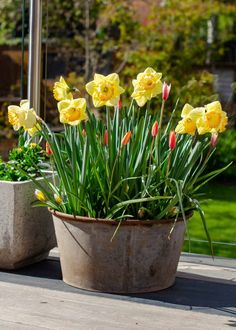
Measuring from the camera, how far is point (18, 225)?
3.92 metres

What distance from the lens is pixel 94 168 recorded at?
3598 millimetres

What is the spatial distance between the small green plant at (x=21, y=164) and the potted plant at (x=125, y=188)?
1.15ft

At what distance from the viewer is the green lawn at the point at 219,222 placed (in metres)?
6.14

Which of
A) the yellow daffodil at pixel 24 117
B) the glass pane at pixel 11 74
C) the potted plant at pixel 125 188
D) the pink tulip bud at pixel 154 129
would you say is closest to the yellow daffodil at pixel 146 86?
the potted plant at pixel 125 188

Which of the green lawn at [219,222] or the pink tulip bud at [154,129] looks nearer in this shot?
the pink tulip bud at [154,129]

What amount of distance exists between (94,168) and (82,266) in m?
0.47

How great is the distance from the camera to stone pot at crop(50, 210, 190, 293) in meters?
3.57

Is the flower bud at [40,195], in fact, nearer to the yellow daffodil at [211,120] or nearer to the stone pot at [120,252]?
the stone pot at [120,252]

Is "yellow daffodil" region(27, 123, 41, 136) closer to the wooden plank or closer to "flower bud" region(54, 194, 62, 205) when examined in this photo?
"flower bud" region(54, 194, 62, 205)

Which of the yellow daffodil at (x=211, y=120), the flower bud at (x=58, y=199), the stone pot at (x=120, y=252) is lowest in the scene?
the stone pot at (x=120, y=252)

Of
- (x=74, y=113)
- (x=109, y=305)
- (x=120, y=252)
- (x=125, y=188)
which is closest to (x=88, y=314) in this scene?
(x=109, y=305)

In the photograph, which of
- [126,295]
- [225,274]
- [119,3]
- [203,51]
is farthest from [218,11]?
[126,295]

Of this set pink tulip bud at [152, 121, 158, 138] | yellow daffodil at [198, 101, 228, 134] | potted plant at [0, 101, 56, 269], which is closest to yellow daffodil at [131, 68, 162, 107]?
pink tulip bud at [152, 121, 158, 138]

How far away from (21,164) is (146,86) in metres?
0.86
